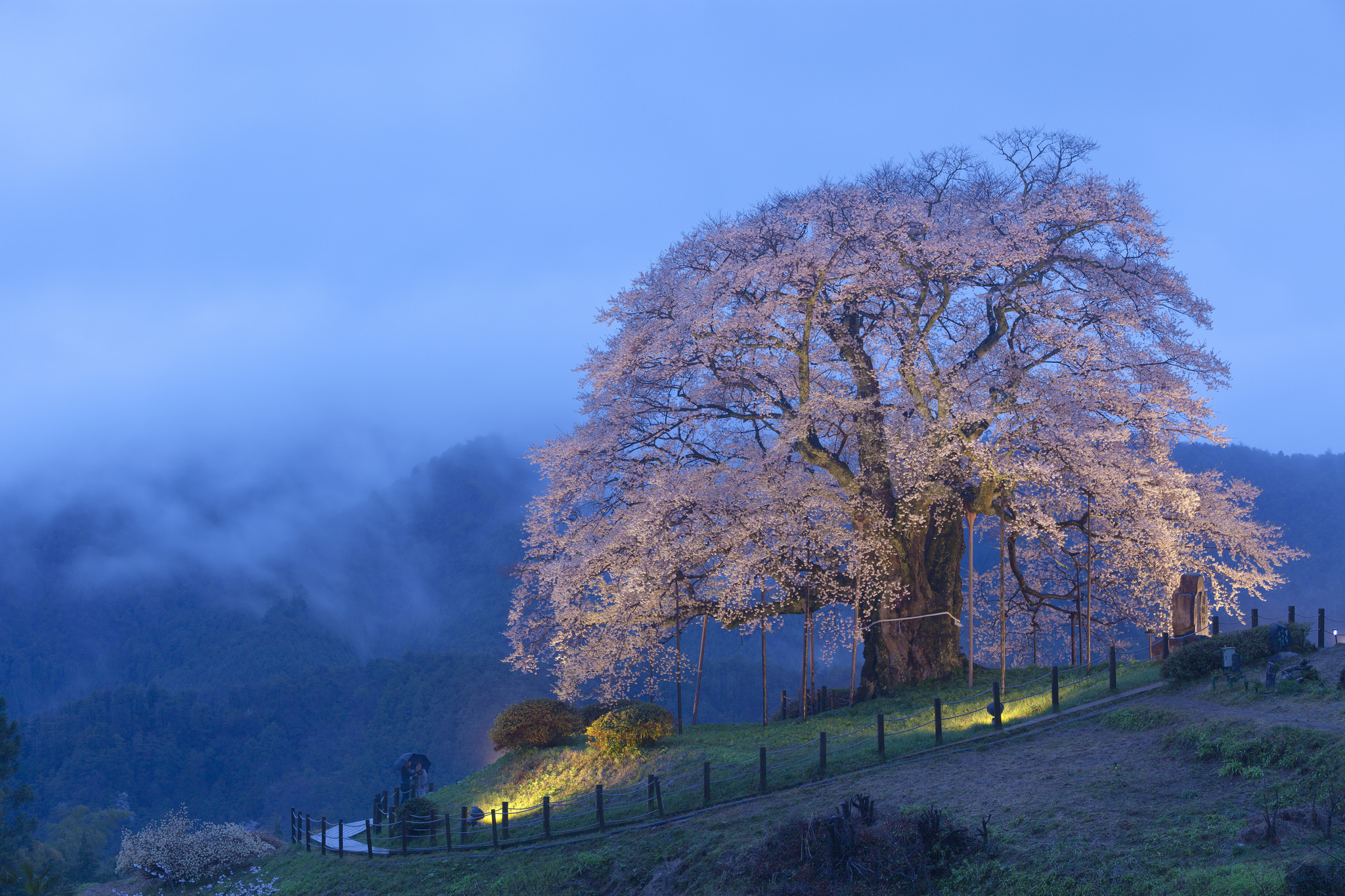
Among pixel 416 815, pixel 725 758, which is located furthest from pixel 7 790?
pixel 725 758

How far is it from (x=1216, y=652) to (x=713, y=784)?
862cm

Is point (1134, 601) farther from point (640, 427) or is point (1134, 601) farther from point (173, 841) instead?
point (173, 841)

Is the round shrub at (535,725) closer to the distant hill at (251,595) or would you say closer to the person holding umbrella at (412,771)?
the person holding umbrella at (412,771)

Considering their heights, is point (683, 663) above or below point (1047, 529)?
below

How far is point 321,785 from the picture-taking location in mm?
87500

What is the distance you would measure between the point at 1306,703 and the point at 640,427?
1560 centimetres

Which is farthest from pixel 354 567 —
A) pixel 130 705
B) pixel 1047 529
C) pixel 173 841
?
pixel 1047 529

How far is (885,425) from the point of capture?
73.5 ft

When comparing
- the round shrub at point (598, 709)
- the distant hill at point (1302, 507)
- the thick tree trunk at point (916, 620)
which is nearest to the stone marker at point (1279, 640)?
the thick tree trunk at point (916, 620)

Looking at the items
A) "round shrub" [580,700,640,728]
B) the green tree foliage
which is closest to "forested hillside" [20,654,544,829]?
the green tree foliage

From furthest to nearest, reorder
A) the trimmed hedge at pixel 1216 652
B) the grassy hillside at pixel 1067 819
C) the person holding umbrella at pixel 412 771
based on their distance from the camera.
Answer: the person holding umbrella at pixel 412 771
the trimmed hedge at pixel 1216 652
the grassy hillside at pixel 1067 819

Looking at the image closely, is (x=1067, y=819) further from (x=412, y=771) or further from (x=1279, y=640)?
(x=412, y=771)

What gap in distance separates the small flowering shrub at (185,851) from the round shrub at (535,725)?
7145mm

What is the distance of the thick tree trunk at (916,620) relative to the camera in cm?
2334
